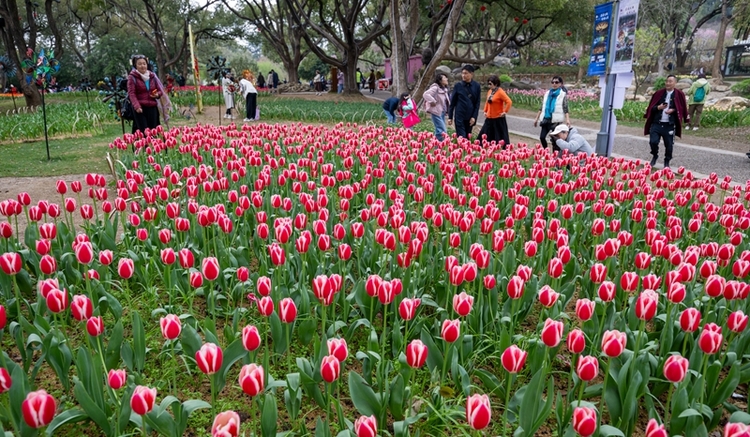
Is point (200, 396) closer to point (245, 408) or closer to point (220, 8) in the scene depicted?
point (245, 408)

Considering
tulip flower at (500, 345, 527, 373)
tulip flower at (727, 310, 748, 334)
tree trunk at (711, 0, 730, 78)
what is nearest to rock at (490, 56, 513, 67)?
tree trunk at (711, 0, 730, 78)

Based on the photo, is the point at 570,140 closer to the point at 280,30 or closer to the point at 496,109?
the point at 496,109

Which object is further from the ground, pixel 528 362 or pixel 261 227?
pixel 261 227

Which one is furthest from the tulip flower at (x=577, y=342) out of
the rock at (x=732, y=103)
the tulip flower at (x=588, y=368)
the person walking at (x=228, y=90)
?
the rock at (x=732, y=103)

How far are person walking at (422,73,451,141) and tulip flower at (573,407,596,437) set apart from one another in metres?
8.42

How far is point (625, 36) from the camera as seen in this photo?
9266 millimetres

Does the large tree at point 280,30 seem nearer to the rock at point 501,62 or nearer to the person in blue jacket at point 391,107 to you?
the person in blue jacket at point 391,107

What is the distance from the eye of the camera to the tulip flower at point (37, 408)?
148cm

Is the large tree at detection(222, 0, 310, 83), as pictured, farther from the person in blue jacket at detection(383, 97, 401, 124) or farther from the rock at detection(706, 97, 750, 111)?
the rock at detection(706, 97, 750, 111)

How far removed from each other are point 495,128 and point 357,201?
203 inches

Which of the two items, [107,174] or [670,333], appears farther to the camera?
[107,174]

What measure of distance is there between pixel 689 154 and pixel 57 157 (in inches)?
483

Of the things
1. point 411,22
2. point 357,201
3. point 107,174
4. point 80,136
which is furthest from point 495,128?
point 411,22

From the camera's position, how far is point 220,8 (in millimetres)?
37156
